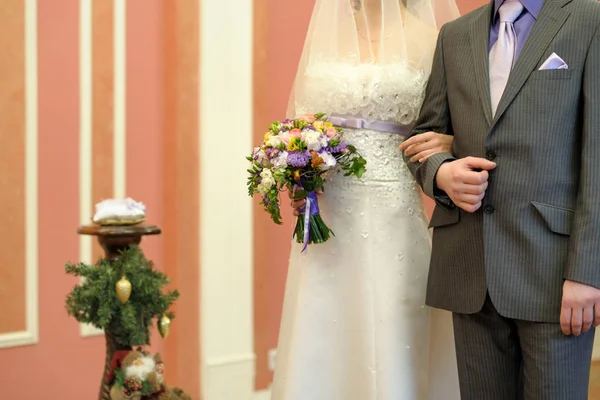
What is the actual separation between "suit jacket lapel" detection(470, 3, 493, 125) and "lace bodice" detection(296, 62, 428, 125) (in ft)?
1.19

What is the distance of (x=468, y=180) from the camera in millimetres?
1888

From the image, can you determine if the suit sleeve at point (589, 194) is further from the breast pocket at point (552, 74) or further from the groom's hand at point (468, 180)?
the groom's hand at point (468, 180)

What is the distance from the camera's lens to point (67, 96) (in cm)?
347

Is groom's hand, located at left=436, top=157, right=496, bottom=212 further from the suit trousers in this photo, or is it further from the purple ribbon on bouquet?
the purple ribbon on bouquet

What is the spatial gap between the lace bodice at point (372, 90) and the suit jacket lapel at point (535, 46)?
54 cm

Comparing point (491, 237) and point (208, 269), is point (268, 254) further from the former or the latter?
point (491, 237)

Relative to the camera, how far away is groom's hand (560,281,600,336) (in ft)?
5.57

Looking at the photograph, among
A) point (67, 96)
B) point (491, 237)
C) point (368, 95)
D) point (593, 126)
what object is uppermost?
point (67, 96)

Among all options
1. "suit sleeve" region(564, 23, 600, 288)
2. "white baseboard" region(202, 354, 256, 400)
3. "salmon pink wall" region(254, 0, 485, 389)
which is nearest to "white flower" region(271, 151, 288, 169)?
"suit sleeve" region(564, 23, 600, 288)

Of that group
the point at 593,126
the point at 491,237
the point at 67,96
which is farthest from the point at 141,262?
the point at 593,126

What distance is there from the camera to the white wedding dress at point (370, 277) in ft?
7.71

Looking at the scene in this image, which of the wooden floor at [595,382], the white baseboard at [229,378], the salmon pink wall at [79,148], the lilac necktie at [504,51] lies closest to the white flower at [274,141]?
the lilac necktie at [504,51]

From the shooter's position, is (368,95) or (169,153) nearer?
(368,95)

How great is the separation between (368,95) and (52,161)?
185 cm
